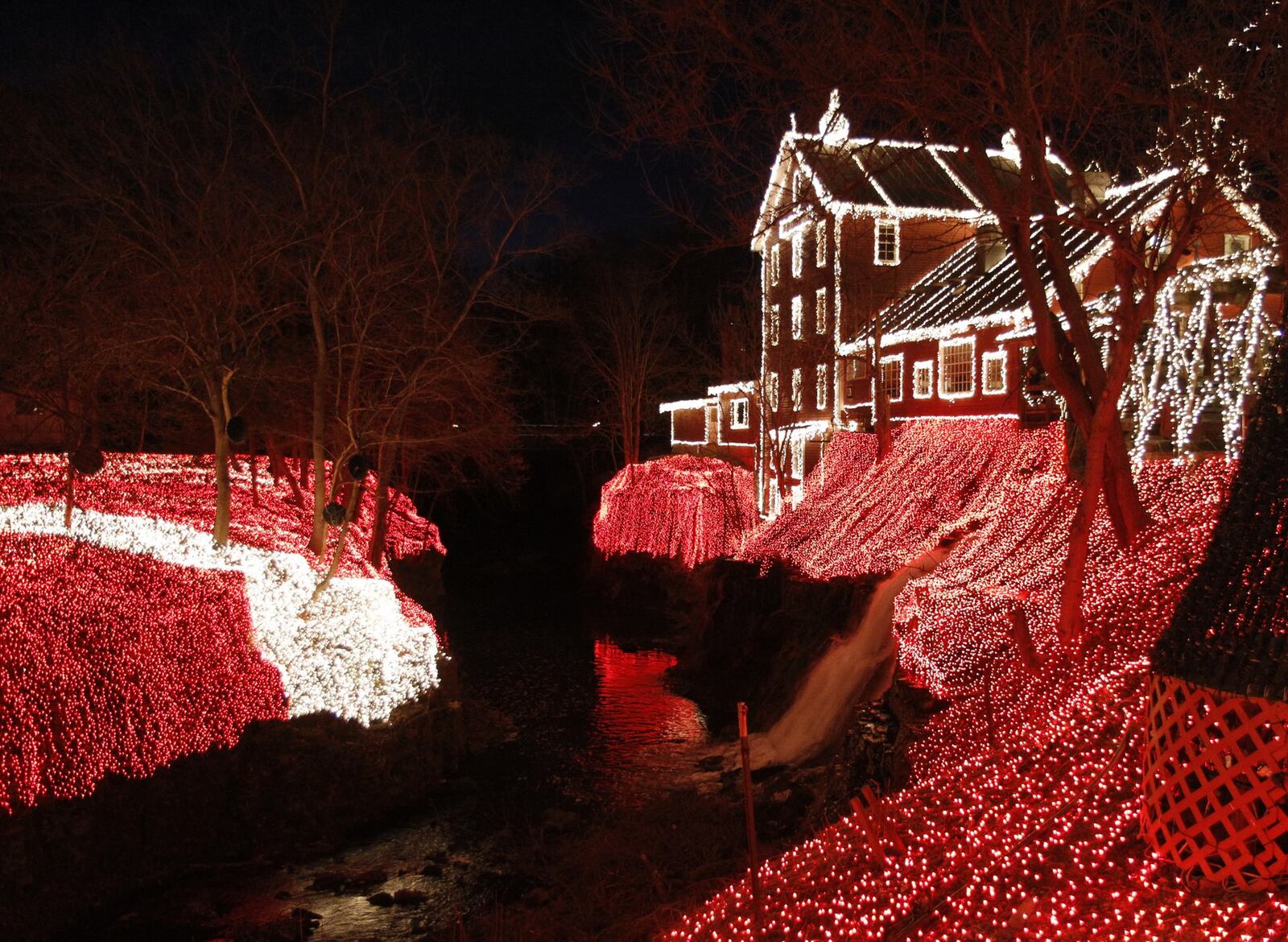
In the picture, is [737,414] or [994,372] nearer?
[994,372]

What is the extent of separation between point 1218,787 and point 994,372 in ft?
60.1

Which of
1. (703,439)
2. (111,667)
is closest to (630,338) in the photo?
(703,439)

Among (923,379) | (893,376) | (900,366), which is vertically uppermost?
(900,366)

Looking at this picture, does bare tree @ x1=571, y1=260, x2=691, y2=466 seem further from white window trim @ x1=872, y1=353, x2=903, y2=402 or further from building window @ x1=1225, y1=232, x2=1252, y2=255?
building window @ x1=1225, y1=232, x2=1252, y2=255

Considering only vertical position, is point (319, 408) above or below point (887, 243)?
below

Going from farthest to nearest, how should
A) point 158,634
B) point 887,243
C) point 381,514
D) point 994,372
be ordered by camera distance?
point 887,243 → point 381,514 → point 994,372 → point 158,634

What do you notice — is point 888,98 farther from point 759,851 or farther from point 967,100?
point 759,851

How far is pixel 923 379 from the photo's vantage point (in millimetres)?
26906

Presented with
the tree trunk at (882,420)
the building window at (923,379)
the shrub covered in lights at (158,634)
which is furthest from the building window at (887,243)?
the shrub covered in lights at (158,634)

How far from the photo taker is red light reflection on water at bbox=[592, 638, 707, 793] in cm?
2061

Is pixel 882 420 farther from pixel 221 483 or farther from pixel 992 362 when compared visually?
pixel 221 483

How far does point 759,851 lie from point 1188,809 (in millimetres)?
7956

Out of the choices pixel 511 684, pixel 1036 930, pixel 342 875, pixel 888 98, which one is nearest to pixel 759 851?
pixel 342 875

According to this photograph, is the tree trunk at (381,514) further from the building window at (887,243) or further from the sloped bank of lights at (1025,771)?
the building window at (887,243)
